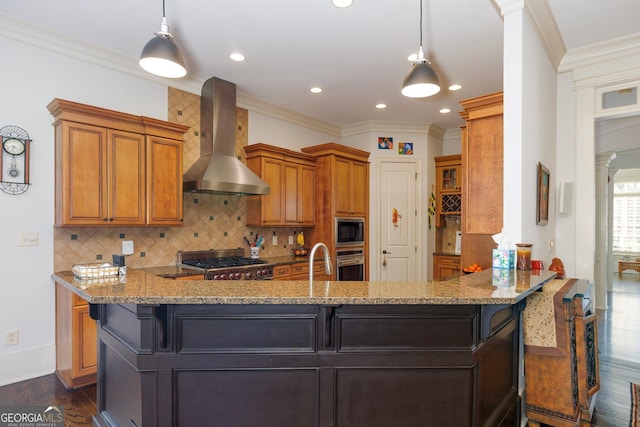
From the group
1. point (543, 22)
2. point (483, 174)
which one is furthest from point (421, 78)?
point (543, 22)

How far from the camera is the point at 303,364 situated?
64.6 inches

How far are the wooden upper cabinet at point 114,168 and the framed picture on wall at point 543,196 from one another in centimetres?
329

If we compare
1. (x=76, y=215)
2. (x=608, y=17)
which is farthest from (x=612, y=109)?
(x=76, y=215)

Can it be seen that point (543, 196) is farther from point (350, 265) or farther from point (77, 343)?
point (77, 343)

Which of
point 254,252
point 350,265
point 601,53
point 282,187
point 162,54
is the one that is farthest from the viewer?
point 350,265

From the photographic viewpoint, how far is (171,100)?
398 cm

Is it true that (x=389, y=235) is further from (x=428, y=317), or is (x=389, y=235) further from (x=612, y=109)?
(x=428, y=317)

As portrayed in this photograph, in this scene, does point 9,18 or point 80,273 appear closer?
point 80,273

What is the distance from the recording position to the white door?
5.89 meters

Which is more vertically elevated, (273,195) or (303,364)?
(273,195)

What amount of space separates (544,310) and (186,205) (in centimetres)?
355

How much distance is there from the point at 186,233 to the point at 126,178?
1.00 m

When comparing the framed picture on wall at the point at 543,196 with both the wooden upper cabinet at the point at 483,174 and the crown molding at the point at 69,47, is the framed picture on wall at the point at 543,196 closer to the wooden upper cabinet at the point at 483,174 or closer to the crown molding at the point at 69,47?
the wooden upper cabinet at the point at 483,174

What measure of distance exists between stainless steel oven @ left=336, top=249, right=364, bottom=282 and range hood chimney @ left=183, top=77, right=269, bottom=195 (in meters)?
1.67
